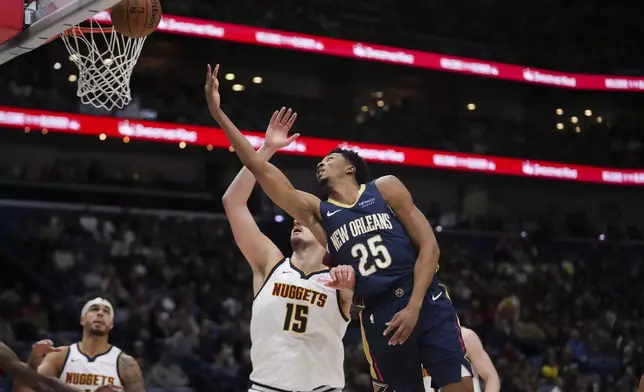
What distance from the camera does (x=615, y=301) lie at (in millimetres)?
18484

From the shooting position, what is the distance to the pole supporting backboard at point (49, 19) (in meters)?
5.19

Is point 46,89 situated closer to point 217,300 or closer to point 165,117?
point 165,117

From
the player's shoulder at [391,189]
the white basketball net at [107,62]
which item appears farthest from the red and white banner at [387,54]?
the player's shoulder at [391,189]

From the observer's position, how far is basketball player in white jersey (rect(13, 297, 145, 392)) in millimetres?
6191

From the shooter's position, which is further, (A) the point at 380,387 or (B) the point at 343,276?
(A) the point at 380,387

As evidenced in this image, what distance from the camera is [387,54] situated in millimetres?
18688

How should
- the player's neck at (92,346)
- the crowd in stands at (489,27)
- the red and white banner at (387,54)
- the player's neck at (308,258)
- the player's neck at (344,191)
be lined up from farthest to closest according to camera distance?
the crowd in stands at (489,27) < the red and white banner at (387,54) < the player's neck at (92,346) < the player's neck at (308,258) < the player's neck at (344,191)

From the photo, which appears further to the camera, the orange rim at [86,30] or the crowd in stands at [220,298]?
the crowd in stands at [220,298]

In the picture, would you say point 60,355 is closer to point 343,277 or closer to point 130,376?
point 130,376

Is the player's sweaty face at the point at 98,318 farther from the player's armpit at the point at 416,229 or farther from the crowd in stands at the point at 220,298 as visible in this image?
the crowd in stands at the point at 220,298

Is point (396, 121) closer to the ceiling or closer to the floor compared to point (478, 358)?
closer to the ceiling

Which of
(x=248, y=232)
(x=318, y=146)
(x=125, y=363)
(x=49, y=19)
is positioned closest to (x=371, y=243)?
(x=248, y=232)

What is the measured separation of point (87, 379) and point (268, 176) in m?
2.28

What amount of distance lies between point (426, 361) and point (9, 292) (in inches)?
380
